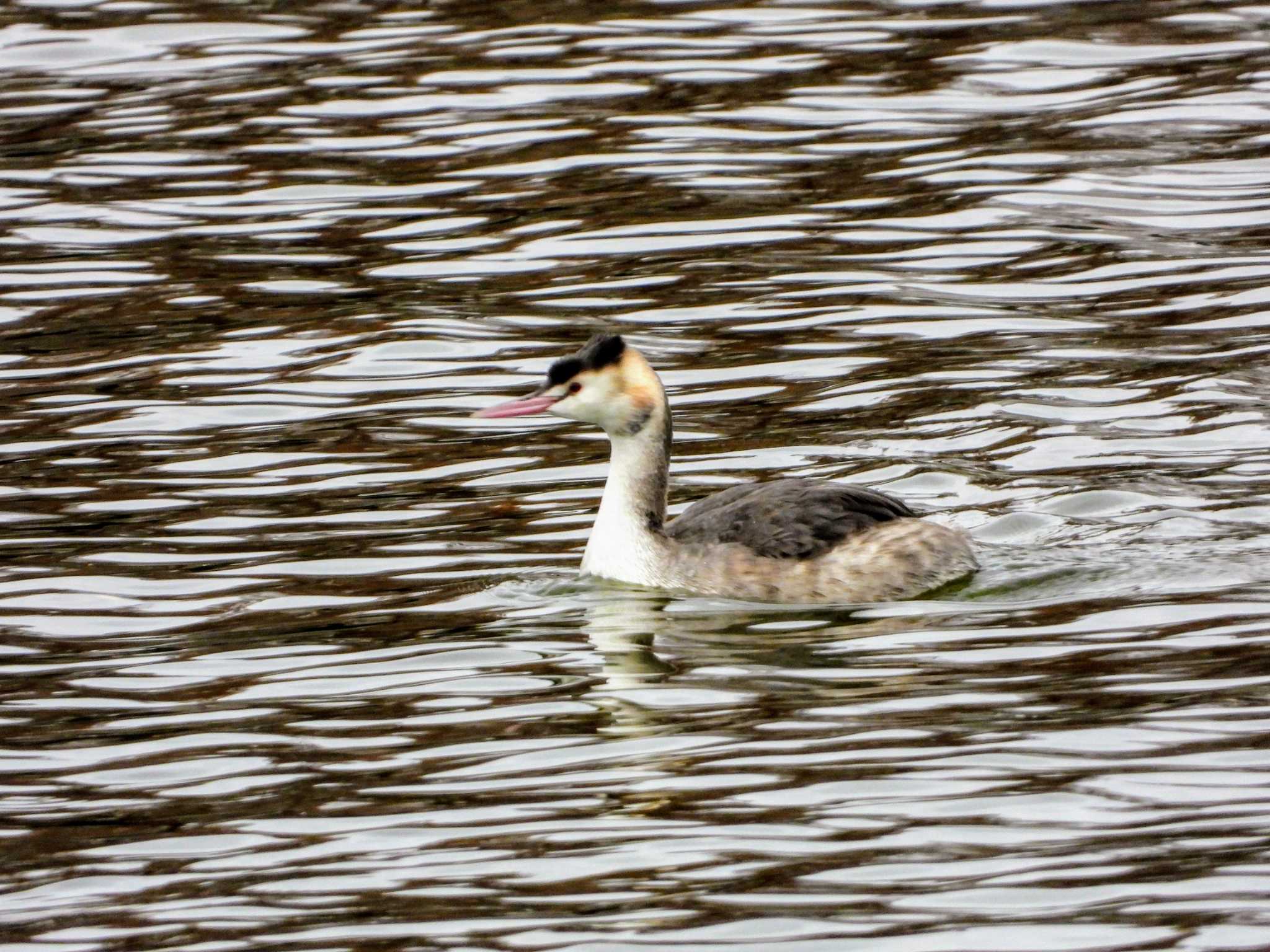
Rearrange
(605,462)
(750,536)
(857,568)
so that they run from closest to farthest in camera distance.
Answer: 1. (857,568)
2. (750,536)
3. (605,462)

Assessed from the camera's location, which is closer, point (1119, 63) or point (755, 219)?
point (755, 219)

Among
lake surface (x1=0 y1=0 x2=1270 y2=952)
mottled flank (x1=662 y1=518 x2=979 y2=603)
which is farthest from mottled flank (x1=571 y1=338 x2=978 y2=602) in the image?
lake surface (x1=0 y1=0 x2=1270 y2=952)

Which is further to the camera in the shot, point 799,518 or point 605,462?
point 605,462

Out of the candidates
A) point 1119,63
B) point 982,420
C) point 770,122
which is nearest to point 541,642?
point 982,420

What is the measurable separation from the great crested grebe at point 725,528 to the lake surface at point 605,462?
0.55ft

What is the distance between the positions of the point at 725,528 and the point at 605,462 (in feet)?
6.81

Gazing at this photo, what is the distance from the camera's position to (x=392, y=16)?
19.2 meters

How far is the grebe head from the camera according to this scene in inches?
392

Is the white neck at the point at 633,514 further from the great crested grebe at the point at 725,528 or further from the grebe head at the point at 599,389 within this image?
the grebe head at the point at 599,389

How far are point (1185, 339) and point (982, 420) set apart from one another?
1.64m

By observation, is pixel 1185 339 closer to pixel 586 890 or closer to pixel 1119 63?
pixel 1119 63

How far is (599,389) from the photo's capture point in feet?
32.8

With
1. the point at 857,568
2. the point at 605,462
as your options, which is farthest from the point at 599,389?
the point at 605,462

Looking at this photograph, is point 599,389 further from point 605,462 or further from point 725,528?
point 605,462
